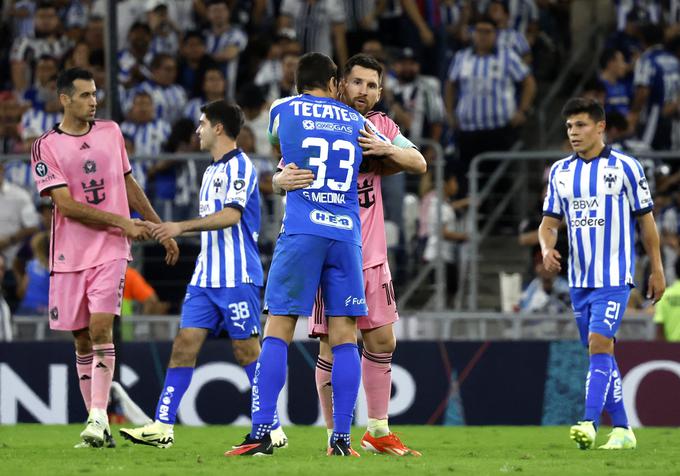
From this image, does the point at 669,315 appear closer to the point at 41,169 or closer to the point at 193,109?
the point at 41,169

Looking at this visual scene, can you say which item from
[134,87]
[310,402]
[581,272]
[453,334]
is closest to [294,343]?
[310,402]

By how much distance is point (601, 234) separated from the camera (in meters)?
9.84

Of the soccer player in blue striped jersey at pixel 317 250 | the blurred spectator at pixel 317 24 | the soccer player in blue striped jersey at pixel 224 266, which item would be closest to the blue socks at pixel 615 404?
the soccer player in blue striped jersey at pixel 224 266

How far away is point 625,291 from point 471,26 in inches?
342

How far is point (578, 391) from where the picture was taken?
12945 mm

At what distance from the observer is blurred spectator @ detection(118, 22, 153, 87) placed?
17.8 m

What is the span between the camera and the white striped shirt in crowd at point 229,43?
704 inches

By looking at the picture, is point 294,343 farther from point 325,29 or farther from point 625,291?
point 325,29

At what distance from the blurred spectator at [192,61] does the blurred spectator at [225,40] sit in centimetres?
17

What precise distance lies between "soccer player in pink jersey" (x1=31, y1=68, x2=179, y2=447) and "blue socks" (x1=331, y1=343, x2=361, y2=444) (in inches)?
73.4

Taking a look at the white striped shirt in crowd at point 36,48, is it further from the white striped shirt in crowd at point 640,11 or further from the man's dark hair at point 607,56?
the white striped shirt in crowd at point 640,11

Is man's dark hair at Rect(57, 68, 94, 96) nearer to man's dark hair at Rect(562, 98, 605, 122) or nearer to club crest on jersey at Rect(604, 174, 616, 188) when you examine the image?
man's dark hair at Rect(562, 98, 605, 122)

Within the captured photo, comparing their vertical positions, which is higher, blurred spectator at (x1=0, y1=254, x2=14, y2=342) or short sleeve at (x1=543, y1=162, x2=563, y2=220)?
short sleeve at (x1=543, y1=162, x2=563, y2=220)

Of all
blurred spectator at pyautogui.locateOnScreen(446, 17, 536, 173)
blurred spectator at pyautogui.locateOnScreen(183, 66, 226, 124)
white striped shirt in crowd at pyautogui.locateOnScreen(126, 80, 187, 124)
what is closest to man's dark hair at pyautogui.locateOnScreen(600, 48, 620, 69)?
blurred spectator at pyautogui.locateOnScreen(446, 17, 536, 173)
